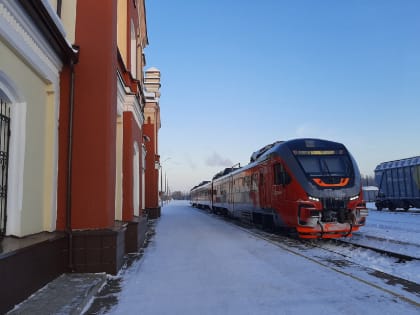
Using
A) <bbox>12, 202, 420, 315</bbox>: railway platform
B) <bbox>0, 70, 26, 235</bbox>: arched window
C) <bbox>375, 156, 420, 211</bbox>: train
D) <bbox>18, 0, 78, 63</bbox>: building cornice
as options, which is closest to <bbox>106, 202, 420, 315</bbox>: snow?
<bbox>12, 202, 420, 315</bbox>: railway platform

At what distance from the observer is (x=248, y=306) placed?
458 cm

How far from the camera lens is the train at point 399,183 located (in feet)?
78.9

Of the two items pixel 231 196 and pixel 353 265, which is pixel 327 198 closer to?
pixel 353 265

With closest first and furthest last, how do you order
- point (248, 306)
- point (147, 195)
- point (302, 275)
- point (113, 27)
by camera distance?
point (248, 306)
point (302, 275)
point (113, 27)
point (147, 195)

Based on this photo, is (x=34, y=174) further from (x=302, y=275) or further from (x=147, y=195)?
(x=147, y=195)

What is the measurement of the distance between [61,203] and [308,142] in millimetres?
7438

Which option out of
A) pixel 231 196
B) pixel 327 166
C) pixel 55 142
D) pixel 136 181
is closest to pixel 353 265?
pixel 327 166

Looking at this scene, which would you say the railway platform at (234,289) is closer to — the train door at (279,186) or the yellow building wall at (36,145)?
the yellow building wall at (36,145)

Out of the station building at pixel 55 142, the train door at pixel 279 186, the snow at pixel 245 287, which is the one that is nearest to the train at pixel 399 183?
the train door at pixel 279 186

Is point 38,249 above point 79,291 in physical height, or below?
above

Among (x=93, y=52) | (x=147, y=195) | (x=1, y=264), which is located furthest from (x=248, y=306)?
(x=147, y=195)

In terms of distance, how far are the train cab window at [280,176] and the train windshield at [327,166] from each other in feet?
1.84

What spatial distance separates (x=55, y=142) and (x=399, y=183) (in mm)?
24848

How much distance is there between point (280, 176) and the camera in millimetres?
11086
